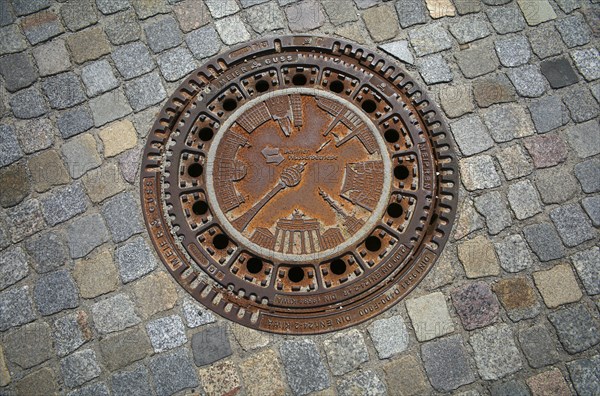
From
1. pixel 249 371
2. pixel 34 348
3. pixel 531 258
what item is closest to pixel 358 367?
pixel 249 371

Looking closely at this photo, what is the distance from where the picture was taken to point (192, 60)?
368 cm

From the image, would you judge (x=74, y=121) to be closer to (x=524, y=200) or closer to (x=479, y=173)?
(x=479, y=173)

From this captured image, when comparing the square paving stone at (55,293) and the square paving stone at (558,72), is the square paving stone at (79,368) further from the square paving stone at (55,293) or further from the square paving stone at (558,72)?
the square paving stone at (558,72)

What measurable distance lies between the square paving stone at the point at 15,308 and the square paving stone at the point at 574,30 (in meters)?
3.80

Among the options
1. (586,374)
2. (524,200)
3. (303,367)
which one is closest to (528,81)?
(524,200)

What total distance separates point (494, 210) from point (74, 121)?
8.88 ft

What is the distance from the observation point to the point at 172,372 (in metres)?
3.12

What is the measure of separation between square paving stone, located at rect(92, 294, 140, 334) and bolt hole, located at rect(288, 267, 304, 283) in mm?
921

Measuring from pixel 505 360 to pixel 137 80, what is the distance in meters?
2.84

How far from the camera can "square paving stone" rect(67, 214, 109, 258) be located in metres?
3.33

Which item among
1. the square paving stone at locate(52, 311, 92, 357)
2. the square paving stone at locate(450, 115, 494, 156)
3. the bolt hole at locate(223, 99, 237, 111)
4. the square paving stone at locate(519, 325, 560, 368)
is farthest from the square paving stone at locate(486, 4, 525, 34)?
the square paving stone at locate(52, 311, 92, 357)

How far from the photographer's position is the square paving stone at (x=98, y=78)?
3625 mm

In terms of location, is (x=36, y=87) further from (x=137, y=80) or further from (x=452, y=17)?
(x=452, y=17)

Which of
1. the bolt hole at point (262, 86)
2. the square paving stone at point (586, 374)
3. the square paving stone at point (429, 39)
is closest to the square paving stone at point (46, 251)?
the bolt hole at point (262, 86)
